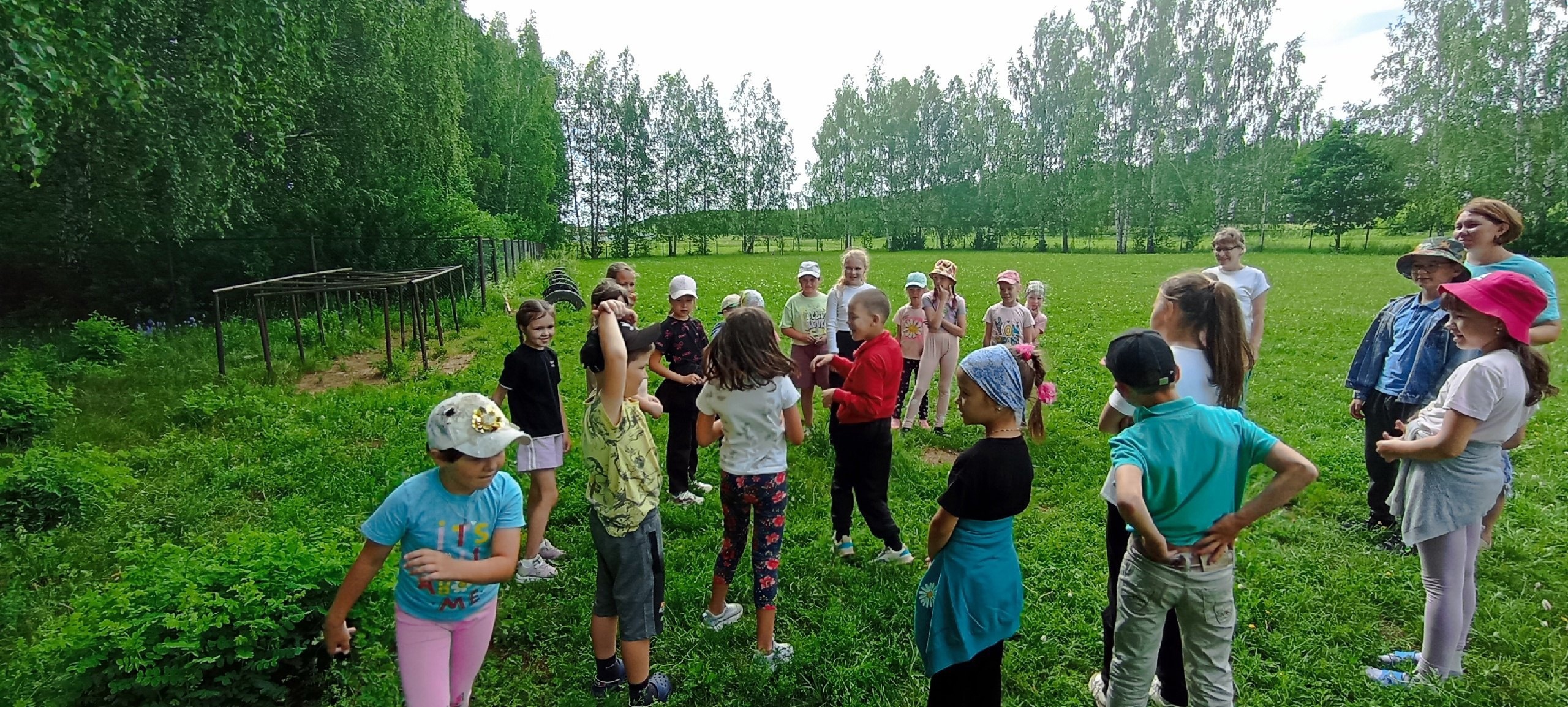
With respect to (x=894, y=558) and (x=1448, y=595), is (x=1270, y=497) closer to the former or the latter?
(x=1448, y=595)

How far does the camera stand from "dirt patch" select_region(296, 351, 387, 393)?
8953 millimetres

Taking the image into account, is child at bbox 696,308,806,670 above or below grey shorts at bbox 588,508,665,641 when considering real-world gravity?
above

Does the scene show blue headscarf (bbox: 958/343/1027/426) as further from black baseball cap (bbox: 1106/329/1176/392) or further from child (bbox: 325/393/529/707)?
child (bbox: 325/393/529/707)

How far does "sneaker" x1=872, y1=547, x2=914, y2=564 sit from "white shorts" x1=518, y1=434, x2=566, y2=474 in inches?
80.6

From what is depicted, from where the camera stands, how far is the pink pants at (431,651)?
2.28 metres

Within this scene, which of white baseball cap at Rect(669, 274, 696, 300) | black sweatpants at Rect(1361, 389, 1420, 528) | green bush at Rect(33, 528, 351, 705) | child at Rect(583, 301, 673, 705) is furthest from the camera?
white baseball cap at Rect(669, 274, 696, 300)

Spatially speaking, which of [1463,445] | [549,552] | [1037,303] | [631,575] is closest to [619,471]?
[631,575]

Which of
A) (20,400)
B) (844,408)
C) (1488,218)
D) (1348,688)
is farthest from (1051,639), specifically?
(20,400)

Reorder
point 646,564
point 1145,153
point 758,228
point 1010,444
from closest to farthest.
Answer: point 1010,444 → point 646,564 → point 1145,153 → point 758,228

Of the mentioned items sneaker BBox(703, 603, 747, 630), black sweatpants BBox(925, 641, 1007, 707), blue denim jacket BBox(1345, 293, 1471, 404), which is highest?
blue denim jacket BBox(1345, 293, 1471, 404)

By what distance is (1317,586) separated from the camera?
4.01 m

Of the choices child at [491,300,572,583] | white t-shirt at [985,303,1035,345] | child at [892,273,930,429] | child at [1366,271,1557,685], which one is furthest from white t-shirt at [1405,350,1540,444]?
child at [491,300,572,583]

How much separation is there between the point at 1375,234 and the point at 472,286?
49.9 metres

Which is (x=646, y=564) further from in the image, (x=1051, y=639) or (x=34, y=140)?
(x=34, y=140)
